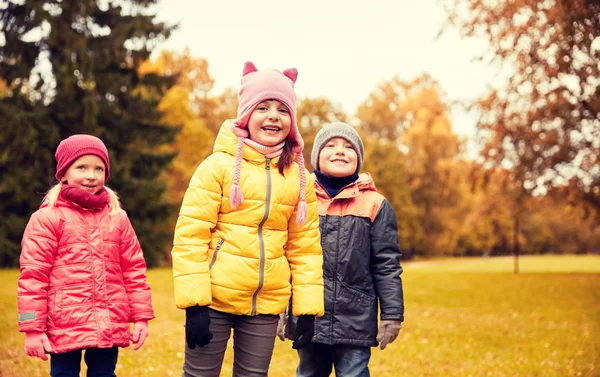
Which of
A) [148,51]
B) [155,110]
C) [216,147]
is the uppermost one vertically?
[148,51]

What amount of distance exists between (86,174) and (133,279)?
2.10 feet

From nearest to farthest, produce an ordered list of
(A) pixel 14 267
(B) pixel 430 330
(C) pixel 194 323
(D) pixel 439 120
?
(C) pixel 194 323
(B) pixel 430 330
(A) pixel 14 267
(D) pixel 439 120

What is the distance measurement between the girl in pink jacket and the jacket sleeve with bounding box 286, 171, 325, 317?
2.91 ft

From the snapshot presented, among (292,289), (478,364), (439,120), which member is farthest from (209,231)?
(439,120)

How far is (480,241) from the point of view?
56594 millimetres

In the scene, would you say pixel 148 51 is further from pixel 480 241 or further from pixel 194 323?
pixel 480 241

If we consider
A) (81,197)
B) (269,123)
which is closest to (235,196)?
(269,123)

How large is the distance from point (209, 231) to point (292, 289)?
59 centimetres

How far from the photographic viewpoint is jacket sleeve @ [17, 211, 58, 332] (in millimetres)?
3320

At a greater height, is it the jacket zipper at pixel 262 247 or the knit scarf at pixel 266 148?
the knit scarf at pixel 266 148

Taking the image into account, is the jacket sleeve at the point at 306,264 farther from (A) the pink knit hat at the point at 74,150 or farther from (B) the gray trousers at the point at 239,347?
(A) the pink knit hat at the point at 74,150

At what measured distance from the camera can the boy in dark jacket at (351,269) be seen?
4.00m

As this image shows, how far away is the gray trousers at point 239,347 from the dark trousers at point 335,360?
0.80 meters

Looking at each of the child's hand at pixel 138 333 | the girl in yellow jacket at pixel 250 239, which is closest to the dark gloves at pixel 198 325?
the girl in yellow jacket at pixel 250 239
